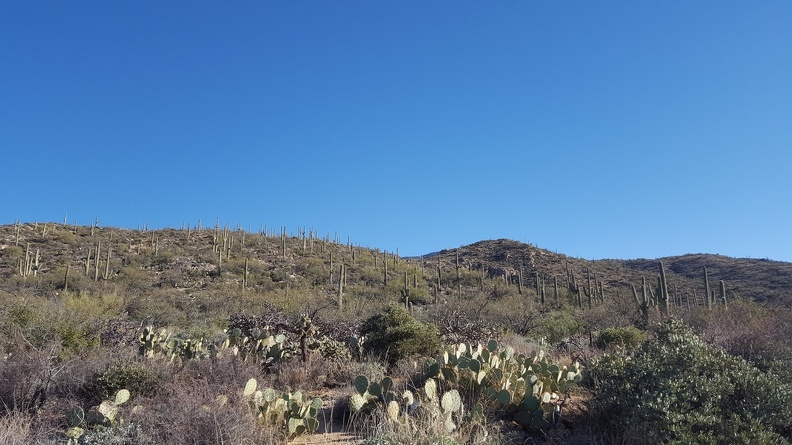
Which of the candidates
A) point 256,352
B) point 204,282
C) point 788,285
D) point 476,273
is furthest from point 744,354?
point 788,285

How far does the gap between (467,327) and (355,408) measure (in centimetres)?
703

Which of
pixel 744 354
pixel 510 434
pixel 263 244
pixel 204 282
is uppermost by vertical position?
pixel 263 244

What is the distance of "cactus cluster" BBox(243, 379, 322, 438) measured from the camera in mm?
5984

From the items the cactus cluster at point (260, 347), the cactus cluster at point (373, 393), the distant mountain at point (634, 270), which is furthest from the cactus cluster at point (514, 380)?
the distant mountain at point (634, 270)

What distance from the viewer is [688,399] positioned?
5.70 metres

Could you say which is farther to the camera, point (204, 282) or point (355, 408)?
point (204, 282)

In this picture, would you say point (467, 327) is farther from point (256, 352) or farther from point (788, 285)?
point (788, 285)

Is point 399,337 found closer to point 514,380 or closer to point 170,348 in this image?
point 514,380

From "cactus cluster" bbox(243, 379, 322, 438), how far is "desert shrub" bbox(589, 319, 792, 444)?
3.15m

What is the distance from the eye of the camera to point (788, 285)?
4547 cm

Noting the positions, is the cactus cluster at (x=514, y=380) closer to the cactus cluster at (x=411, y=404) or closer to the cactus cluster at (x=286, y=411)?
the cactus cluster at (x=411, y=404)

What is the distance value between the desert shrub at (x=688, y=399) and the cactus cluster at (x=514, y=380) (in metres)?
0.59

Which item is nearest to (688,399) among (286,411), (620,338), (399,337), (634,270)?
(286,411)

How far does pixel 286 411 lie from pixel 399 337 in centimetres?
415
